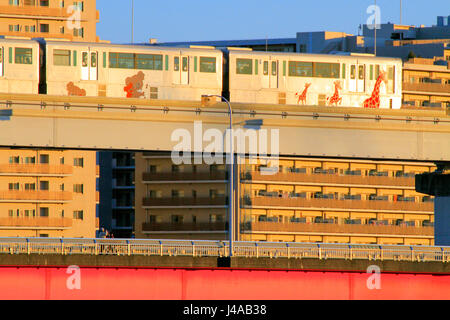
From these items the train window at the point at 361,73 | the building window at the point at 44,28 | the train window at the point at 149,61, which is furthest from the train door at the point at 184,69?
the building window at the point at 44,28

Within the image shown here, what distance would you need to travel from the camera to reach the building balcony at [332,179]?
14975 centimetres

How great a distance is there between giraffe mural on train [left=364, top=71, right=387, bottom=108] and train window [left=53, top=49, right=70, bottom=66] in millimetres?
21041

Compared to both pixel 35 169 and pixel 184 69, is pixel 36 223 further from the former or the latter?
pixel 184 69

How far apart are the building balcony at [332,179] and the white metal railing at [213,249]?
77.5 metres

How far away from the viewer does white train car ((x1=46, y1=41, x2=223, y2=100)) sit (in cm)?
7694

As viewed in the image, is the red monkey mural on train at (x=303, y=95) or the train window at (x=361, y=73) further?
the train window at (x=361, y=73)

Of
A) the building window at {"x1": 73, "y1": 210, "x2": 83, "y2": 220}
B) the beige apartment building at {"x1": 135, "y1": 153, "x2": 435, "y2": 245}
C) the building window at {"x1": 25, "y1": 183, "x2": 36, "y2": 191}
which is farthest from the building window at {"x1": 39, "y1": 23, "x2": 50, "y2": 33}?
the building window at {"x1": 73, "y1": 210, "x2": 83, "y2": 220}

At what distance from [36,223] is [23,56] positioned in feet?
232

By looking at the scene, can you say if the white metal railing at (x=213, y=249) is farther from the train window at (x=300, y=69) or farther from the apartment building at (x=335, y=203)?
the apartment building at (x=335, y=203)

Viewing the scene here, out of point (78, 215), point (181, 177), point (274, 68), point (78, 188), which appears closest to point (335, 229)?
point (181, 177)

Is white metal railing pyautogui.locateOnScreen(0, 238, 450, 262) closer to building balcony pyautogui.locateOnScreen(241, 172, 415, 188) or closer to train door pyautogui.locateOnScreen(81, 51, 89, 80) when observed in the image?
train door pyautogui.locateOnScreen(81, 51, 89, 80)

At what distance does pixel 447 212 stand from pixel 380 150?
9684 millimetres

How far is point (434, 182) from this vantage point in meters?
85.6

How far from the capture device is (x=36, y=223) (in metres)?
145
